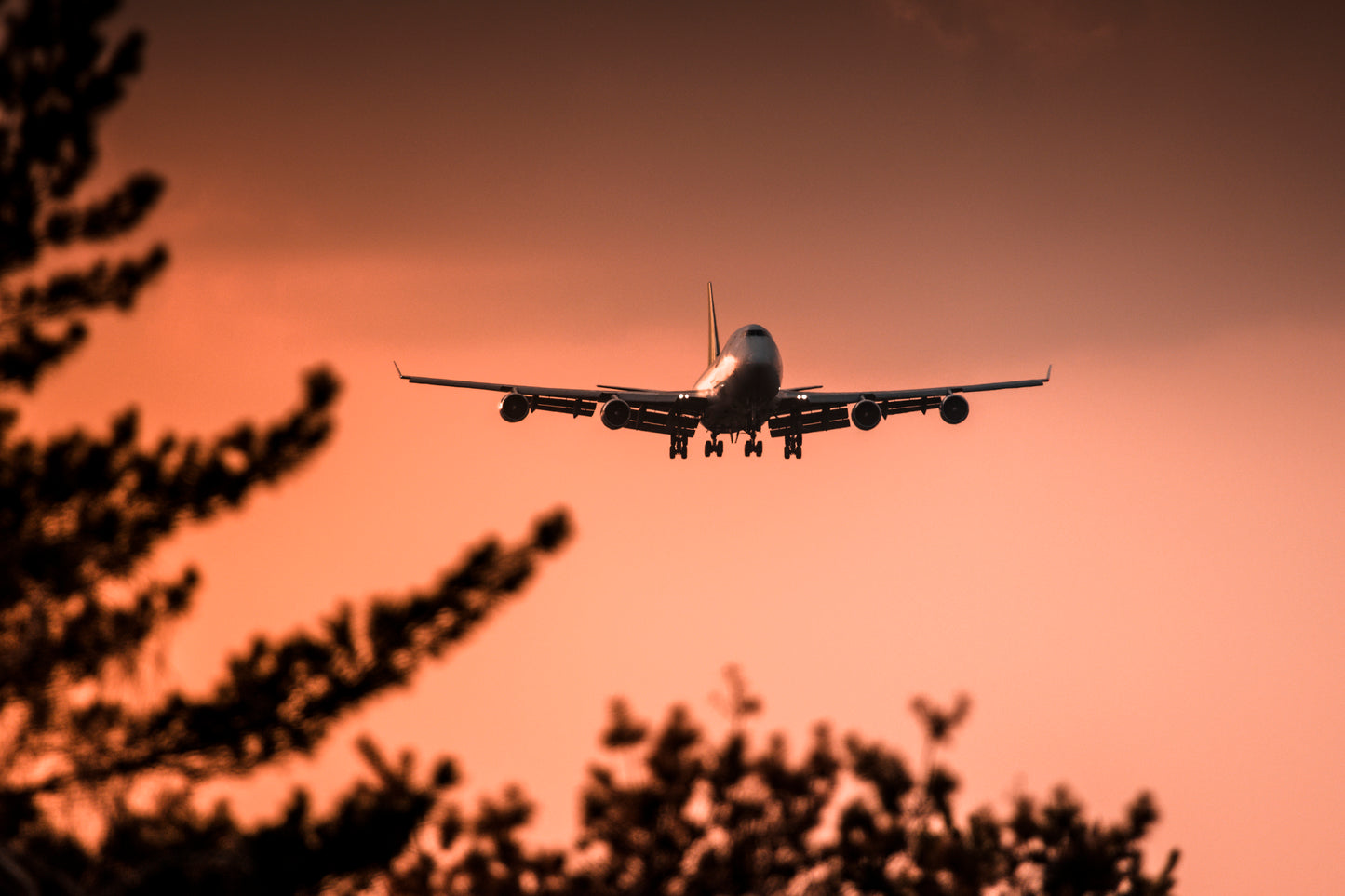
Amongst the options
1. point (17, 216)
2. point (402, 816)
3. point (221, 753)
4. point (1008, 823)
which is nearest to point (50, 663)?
point (221, 753)

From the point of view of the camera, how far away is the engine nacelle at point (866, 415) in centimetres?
4703

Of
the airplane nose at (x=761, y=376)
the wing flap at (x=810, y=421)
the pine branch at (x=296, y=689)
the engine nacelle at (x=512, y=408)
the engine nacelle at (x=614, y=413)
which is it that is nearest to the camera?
the pine branch at (x=296, y=689)

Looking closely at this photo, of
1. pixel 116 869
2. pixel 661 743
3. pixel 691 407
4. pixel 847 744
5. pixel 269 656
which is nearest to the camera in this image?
pixel 116 869

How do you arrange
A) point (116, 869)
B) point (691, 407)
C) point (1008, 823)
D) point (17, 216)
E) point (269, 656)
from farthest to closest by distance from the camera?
point (691, 407) < point (1008, 823) < point (17, 216) < point (269, 656) < point (116, 869)

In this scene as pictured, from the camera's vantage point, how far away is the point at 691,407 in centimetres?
4772

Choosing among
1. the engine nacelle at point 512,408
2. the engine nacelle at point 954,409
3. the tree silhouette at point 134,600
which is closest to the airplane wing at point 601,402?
the engine nacelle at point 512,408

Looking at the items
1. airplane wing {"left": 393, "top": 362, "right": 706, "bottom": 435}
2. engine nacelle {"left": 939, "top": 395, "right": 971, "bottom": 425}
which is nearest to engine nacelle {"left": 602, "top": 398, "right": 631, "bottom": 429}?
airplane wing {"left": 393, "top": 362, "right": 706, "bottom": 435}

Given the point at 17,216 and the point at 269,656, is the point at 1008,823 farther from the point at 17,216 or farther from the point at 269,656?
the point at 17,216

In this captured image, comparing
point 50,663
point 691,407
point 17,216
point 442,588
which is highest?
point 691,407

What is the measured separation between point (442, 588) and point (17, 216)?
6951 millimetres

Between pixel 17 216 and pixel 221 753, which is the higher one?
pixel 17 216

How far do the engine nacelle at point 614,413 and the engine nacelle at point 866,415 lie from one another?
8.59 metres

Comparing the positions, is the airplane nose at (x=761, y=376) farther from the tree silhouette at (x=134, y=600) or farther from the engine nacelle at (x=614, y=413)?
the tree silhouette at (x=134, y=600)

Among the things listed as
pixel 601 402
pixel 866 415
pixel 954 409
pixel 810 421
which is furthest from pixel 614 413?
pixel 954 409
